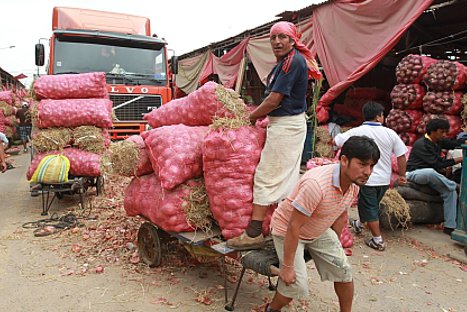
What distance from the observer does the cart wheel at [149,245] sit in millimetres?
4070

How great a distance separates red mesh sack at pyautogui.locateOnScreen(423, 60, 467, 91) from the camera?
22.0 feet

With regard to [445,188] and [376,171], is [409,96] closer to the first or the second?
[445,188]

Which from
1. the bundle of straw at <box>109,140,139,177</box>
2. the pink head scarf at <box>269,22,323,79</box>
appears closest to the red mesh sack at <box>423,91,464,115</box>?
the pink head scarf at <box>269,22,323,79</box>

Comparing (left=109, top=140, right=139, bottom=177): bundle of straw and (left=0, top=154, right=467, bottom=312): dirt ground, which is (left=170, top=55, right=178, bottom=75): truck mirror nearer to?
(left=0, top=154, right=467, bottom=312): dirt ground

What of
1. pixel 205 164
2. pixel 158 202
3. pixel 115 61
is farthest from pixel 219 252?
pixel 115 61

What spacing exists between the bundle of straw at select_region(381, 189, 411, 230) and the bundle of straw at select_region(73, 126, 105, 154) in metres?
4.73

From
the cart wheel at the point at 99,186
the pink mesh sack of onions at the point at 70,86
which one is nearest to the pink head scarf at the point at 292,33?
the pink mesh sack of onions at the point at 70,86

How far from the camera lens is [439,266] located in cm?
441

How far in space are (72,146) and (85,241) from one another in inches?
93.3

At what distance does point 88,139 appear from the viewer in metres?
6.64

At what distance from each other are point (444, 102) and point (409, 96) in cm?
67

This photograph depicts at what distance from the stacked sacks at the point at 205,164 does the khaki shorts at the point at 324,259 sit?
0.65 metres

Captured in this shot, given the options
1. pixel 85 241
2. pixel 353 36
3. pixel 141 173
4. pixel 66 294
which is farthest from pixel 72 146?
pixel 353 36

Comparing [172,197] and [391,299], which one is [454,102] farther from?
[172,197]
